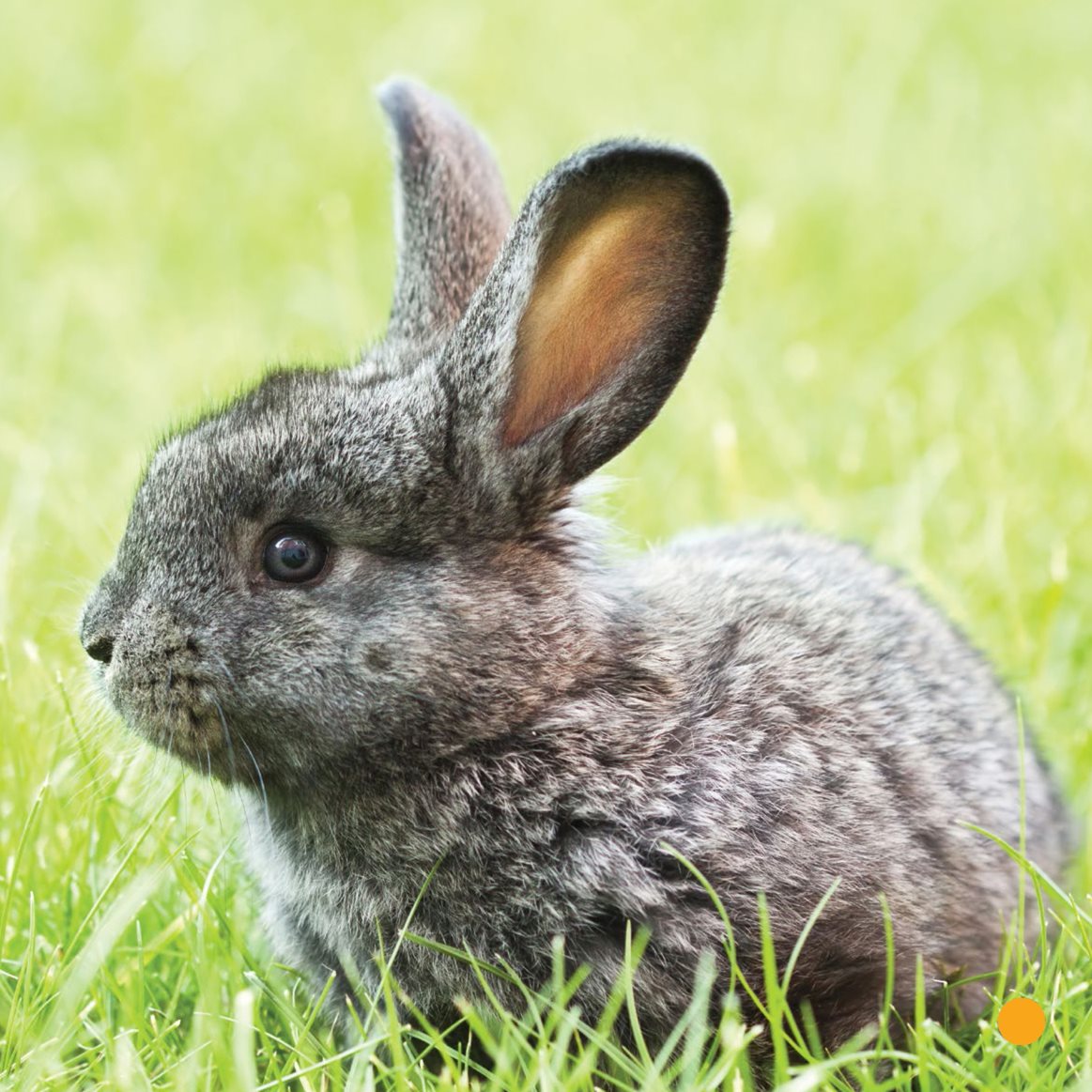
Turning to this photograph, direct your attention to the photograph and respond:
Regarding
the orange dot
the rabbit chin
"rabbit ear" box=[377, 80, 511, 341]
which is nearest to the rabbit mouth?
the rabbit chin

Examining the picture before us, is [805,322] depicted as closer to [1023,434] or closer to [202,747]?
[1023,434]

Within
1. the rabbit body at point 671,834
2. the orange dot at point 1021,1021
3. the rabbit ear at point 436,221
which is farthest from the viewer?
the rabbit ear at point 436,221

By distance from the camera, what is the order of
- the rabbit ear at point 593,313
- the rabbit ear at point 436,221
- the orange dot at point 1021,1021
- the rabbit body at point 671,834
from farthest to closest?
the rabbit ear at point 436,221 < the rabbit ear at point 593,313 < the rabbit body at point 671,834 < the orange dot at point 1021,1021

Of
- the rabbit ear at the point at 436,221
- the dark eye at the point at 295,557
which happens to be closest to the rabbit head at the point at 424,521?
the dark eye at the point at 295,557

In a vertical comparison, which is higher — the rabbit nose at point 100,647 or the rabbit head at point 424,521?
the rabbit head at point 424,521

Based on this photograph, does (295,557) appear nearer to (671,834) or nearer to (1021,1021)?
(671,834)

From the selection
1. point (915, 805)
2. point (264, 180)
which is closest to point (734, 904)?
point (915, 805)

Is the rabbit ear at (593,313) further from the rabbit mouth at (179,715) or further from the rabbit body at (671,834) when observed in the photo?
the rabbit mouth at (179,715)
